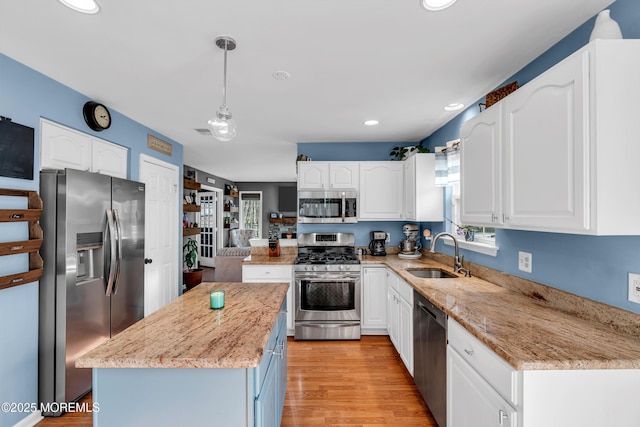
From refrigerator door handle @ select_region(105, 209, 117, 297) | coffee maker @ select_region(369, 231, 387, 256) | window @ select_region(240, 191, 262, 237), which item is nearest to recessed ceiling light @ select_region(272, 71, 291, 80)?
refrigerator door handle @ select_region(105, 209, 117, 297)

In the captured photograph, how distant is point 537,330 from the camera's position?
139 centimetres

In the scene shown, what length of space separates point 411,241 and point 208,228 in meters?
5.68

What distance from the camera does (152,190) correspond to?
365cm

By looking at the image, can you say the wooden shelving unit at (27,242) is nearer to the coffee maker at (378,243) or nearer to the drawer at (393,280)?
the drawer at (393,280)

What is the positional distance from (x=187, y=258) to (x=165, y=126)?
123 inches

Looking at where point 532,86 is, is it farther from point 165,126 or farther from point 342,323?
point 165,126

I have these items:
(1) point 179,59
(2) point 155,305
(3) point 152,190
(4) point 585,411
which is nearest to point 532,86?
(4) point 585,411

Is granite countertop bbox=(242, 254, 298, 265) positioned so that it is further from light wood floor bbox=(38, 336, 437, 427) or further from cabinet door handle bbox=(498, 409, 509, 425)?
cabinet door handle bbox=(498, 409, 509, 425)

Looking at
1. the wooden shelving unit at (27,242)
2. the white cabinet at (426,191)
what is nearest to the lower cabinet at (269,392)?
the wooden shelving unit at (27,242)

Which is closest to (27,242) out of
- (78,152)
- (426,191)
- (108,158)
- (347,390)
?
(78,152)

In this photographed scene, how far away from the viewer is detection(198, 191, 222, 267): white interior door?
25.9 feet

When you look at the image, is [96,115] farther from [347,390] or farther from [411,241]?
[411,241]

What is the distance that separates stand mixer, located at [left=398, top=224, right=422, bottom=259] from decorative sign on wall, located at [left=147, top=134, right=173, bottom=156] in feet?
10.7

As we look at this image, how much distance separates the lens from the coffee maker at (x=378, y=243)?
3.96 metres
